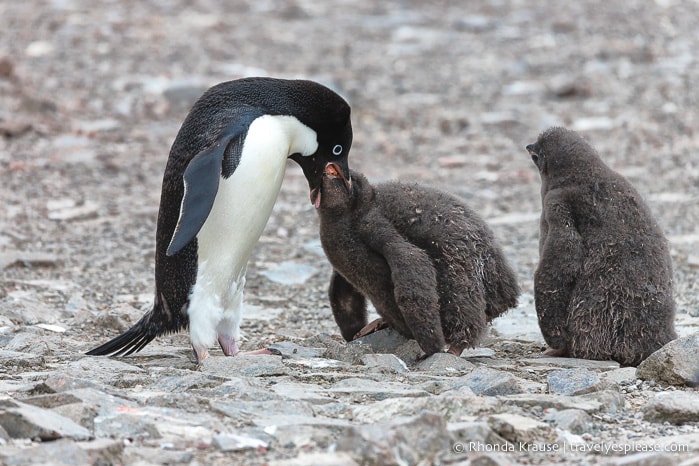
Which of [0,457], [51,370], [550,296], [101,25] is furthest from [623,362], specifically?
[101,25]

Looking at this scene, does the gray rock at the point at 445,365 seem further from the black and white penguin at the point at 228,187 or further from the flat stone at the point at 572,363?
the black and white penguin at the point at 228,187

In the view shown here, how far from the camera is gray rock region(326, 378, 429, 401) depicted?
14.7ft

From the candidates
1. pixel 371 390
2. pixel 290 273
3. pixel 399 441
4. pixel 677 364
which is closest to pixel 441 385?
pixel 371 390

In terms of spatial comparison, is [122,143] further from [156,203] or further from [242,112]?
[242,112]

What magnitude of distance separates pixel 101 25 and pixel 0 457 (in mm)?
15137

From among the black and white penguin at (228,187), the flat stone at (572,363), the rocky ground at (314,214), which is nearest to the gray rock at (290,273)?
the rocky ground at (314,214)

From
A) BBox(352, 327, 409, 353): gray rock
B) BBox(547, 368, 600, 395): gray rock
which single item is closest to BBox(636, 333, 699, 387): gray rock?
BBox(547, 368, 600, 395): gray rock

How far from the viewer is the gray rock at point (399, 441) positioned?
3.52m

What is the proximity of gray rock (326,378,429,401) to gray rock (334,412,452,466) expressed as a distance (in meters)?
0.76

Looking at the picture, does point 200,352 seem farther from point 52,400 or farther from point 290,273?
point 290,273

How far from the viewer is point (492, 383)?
4652 millimetres

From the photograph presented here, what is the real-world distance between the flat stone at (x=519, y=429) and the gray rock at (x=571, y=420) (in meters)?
0.14

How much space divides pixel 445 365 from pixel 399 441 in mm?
1705

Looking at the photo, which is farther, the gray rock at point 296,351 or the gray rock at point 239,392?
the gray rock at point 296,351
